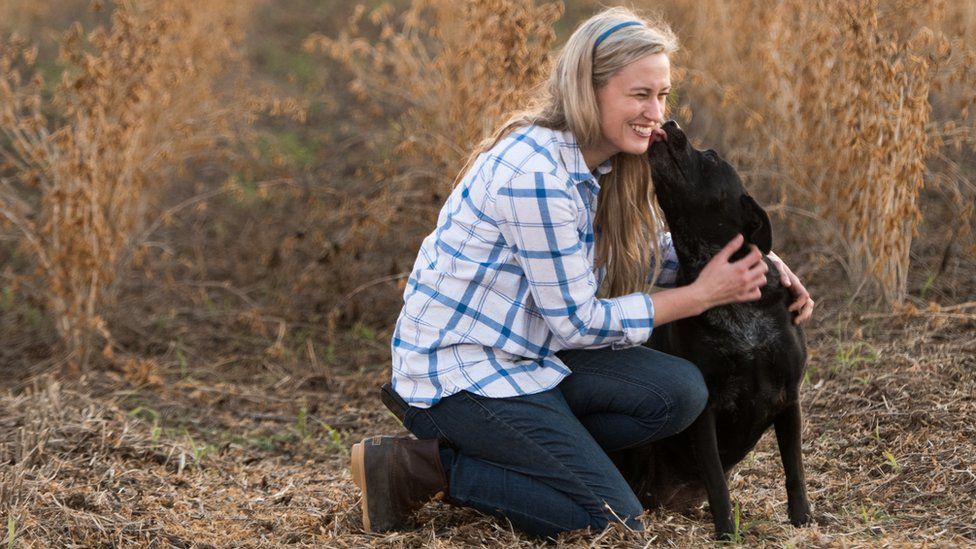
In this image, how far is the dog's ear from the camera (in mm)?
2941

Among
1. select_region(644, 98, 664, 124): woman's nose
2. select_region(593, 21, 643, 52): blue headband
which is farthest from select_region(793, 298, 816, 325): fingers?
select_region(593, 21, 643, 52): blue headband

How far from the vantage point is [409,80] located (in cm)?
629

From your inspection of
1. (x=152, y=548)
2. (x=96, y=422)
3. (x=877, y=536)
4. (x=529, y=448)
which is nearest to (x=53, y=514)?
(x=152, y=548)

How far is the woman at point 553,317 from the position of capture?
2.94 m

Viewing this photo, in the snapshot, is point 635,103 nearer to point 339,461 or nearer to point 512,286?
point 512,286

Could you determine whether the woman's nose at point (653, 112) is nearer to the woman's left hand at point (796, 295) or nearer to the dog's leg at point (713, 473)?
the woman's left hand at point (796, 295)

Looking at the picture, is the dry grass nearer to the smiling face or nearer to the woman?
the woman

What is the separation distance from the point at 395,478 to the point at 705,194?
1.15m

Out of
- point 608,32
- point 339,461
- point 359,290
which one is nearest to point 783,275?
point 608,32

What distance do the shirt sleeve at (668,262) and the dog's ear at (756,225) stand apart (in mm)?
372

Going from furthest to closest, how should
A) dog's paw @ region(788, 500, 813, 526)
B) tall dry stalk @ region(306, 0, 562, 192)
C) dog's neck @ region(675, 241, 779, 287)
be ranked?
tall dry stalk @ region(306, 0, 562, 192)
dog's paw @ region(788, 500, 813, 526)
dog's neck @ region(675, 241, 779, 287)

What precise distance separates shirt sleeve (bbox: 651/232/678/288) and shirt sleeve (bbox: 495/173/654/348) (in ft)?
1.33

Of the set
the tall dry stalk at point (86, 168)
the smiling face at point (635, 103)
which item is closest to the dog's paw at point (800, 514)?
the smiling face at point (635, 103)

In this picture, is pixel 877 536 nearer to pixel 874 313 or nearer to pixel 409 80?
pixel 874 313
